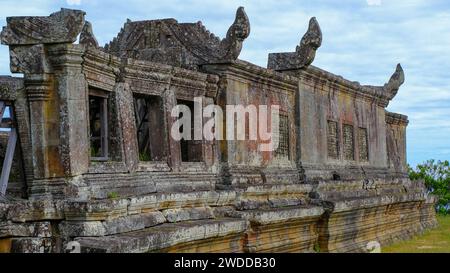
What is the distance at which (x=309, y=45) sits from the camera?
47.2ft

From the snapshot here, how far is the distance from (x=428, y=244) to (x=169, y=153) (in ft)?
30.9

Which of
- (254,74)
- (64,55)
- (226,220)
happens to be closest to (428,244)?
(254,74)

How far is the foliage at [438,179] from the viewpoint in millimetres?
27297

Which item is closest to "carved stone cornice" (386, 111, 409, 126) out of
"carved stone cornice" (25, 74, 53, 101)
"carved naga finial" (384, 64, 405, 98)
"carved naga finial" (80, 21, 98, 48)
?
"carved naga finial" (384, 64, 405, 98)

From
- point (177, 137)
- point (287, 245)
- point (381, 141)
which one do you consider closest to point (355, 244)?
point (287, 245)

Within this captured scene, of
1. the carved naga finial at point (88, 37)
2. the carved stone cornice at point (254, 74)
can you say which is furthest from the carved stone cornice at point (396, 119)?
the carved naga finial at point (88, 37)

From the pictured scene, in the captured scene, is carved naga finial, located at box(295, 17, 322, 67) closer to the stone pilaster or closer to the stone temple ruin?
the stone temple ruin

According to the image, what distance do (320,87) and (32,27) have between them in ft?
25.9

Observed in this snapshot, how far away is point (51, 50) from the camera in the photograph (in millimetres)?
8570

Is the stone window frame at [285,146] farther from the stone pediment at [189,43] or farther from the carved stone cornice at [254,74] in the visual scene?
the stone pediment at [189,43]

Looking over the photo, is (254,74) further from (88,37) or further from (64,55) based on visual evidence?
(64,55)

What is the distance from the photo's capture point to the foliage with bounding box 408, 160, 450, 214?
89.6ft

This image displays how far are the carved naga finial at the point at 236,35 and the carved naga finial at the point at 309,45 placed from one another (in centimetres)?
265

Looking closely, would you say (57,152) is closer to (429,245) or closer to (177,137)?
(177,137)
